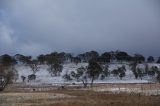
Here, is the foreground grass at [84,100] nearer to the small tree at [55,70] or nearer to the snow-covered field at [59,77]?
the snow-covered field at [59,77]

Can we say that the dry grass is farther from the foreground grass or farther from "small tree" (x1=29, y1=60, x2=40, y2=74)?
"small tree" (x1=29, y1=60, x2=40, y2=74)

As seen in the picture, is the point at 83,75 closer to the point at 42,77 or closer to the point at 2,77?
the point at 42,77

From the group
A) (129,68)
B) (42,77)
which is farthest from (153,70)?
(42,77)

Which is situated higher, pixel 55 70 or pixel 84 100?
pixel 55 70

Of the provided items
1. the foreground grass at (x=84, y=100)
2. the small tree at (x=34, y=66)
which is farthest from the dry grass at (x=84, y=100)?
the small tree at (x=34, y=66)

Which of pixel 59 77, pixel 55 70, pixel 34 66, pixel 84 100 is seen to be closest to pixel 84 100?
pixel 84 100

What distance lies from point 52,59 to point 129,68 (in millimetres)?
36817

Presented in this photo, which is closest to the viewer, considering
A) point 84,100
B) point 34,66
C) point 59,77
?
point 84,100

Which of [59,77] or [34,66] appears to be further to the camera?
[34,66]

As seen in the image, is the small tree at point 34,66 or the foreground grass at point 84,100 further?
the small tree at point 34,66

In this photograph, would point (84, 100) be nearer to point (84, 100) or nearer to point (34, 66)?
point (84, 100)

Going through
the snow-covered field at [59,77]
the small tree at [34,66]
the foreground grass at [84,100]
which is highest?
the small tree at [34,66]

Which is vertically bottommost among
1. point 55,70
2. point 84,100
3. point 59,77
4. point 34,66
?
point 84,100

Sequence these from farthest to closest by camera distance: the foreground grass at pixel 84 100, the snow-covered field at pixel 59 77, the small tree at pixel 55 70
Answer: the small tree at pixel 55 70
the snow-covered field at pixel 59 77
the foreground grass at pixel 84 100
